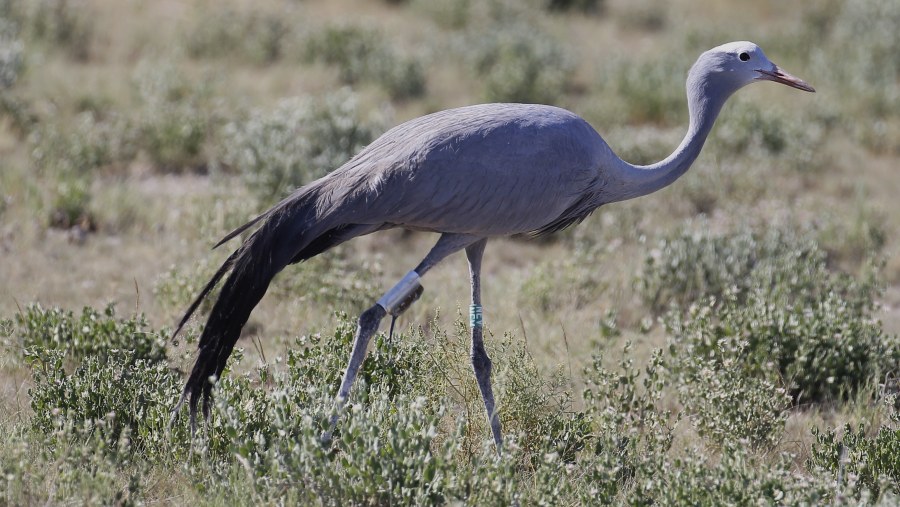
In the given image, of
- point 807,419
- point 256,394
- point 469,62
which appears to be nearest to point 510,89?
point 469,62

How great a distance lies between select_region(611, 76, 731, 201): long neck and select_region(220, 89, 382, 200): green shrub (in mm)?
3175

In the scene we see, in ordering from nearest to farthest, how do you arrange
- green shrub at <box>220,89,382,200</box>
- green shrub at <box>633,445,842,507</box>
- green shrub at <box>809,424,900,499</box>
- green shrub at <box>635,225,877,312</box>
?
1. green shrub at <box>633,445,842,507</box>
2. green shrub at <box>809,424,900,499</box>
3. green shrub at <box>635,225,877,312</box>
4. green shrub at <box>220,89,382,200</box>

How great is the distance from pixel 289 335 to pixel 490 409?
1630mm

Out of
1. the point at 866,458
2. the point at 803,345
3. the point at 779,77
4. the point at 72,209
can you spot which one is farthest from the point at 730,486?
the point at 72,209

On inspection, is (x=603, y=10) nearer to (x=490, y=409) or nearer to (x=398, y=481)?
(x=490, y=409)

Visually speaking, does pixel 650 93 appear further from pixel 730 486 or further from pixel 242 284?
pixel 730 486

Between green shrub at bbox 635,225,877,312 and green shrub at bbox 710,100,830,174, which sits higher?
green shrub at bbox 710,100,830,174

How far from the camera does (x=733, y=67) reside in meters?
4.92

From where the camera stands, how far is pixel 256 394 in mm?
4395

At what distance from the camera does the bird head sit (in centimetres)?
491

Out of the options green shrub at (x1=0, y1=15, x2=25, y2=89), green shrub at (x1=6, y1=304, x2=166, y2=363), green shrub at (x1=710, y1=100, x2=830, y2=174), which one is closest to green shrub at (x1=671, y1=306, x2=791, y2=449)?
green shrub at (x1=6, y1=304, x2=166, y2=363)

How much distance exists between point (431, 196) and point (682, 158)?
1295mm

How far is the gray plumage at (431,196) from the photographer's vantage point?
4246 millimetres

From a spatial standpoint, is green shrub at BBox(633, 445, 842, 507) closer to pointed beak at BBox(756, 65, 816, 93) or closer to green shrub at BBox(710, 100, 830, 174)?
pointed beak at BBox(756, 65, 816, 93)
